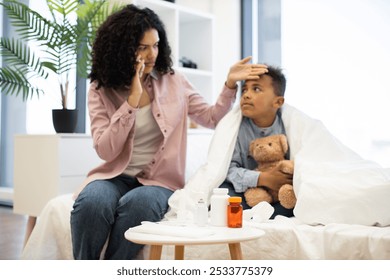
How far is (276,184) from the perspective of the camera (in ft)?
6.18

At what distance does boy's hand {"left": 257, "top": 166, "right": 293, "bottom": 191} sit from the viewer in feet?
6.16

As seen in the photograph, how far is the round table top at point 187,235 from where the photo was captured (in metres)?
1.23

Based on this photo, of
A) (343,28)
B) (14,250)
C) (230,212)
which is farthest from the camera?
(343,28)

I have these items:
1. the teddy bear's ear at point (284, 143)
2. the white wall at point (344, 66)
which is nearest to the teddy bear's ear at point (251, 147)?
the teddy bear's ear at point (284, 143)

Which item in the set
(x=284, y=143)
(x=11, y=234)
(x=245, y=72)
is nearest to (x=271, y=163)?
(x=284, y=143)

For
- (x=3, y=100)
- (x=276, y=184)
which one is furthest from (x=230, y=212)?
(x=3, y=100)

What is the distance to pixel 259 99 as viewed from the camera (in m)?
2.01

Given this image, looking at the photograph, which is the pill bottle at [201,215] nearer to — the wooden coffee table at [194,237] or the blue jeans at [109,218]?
the wooden coffee table at [194,237]

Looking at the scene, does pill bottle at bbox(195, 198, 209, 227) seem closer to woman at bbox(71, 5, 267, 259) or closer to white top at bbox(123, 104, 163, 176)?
woman at bbox(71, 5, 267, 259)

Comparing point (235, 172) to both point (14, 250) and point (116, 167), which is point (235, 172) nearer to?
point (116, 167)

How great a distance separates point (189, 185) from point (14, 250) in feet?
3.90

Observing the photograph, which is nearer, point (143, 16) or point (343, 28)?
point (143, 16)

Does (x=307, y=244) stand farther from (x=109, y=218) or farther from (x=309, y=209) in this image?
(x=109, y=218)
